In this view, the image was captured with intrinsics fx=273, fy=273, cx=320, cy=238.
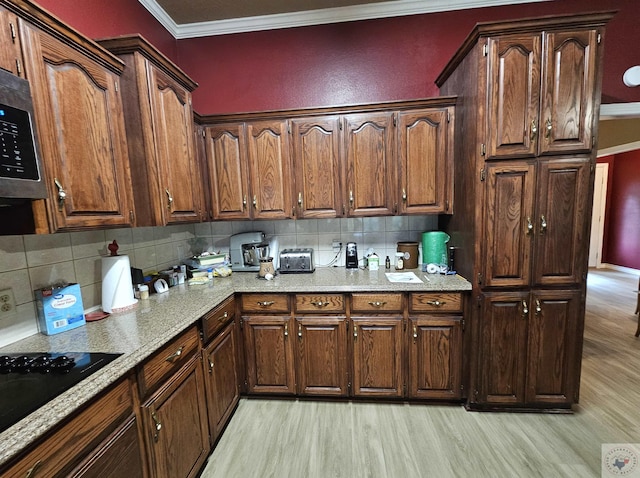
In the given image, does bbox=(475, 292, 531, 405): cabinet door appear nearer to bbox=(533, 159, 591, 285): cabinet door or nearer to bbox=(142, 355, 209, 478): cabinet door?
bbox=(533, 159, 591, 285): cabinet door

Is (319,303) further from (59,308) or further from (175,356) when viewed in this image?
(59,308)

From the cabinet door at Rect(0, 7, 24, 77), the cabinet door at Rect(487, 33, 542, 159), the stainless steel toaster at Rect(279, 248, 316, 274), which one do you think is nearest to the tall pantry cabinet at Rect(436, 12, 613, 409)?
the cabinet door at Rect(487, 33, 542, 159)

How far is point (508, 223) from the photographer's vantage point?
5.65 feet

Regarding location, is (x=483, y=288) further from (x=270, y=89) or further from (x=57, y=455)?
(x=270, y=89)

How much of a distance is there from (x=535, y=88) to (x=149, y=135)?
2246mm

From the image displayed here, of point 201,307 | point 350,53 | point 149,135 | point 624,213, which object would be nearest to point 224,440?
point 201,307

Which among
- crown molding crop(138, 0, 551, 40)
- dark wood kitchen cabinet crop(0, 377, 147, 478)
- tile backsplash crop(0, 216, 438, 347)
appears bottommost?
dark wood kitchen cabinet crop(0, 377, 147, 478)

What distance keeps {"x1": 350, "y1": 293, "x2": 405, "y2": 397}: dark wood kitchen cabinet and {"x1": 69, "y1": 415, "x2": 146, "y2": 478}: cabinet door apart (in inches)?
51.4

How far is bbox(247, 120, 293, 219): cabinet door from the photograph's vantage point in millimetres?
2145

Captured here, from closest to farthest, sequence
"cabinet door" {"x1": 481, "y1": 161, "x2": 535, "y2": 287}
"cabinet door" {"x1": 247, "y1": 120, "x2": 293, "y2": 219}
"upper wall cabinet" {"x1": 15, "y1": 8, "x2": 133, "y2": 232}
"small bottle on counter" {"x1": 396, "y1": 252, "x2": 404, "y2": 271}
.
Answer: "upper wall cabinet" {"x1": 15, "y1": 8, "x2": 133, "y2": 232} < "cabinet door" {"x1": 481, "y1": 161, "x2": 535, "y2": 287} < "cabinet door" {"x1": 247, "y1": 120, "x2": 293, "y2": 219} < "small bottle on counter" {"x1": 396, "y1": 252, "x2": 404, "y2": 271}

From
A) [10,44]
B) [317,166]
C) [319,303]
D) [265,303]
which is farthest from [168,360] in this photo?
[317,166]

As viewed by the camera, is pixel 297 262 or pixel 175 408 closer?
pixel 175 408

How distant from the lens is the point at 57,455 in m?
0.78

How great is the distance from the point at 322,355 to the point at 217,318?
802mm
